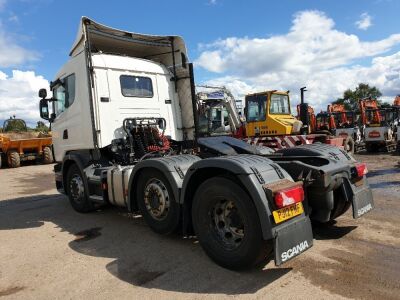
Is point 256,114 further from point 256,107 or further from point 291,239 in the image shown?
point 291,239

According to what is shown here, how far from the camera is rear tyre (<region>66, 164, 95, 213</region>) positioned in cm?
727

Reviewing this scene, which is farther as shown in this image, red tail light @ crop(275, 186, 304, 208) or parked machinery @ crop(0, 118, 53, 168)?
parked machinery @ crop(0, 118, 53, 168)

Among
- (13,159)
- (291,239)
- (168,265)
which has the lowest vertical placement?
(168,265)

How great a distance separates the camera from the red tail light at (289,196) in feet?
12.3

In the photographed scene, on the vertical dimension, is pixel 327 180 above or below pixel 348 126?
below

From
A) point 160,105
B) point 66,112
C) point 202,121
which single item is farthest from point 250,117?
point 66,112

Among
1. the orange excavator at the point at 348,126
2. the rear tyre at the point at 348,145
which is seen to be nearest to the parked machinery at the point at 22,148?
the rear tyre at the point at 348,145

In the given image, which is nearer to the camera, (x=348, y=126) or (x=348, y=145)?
(x=348, y=145)

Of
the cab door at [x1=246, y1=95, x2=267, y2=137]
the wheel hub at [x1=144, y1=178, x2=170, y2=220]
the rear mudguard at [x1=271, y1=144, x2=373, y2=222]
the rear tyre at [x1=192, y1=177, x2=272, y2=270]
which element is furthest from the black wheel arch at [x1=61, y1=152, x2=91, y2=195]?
the cab door at [x1=246, y1=95, x2=267, y2=137]

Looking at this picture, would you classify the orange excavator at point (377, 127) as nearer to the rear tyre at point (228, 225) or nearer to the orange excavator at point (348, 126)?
the orange excavator at point (348, 126)

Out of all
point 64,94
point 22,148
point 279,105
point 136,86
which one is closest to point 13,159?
point 22,148

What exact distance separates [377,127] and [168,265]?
55.6ft

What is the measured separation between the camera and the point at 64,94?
25.1ft

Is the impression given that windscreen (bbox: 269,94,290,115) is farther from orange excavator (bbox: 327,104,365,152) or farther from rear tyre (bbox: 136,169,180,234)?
rear tyre (bbox: 136,169,180,234)
